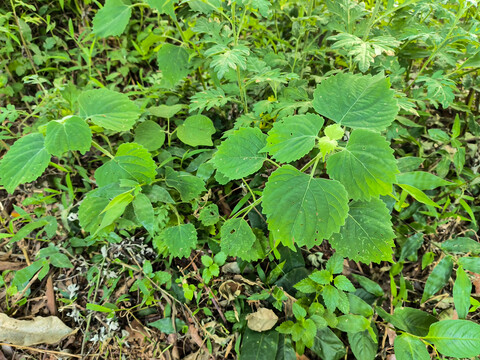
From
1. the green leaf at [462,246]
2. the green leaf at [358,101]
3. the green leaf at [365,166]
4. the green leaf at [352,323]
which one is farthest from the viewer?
the green leaf at [462,246]

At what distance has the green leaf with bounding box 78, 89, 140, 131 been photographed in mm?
1410

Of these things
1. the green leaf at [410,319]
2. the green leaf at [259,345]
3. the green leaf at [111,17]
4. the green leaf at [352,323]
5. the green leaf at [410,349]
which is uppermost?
the green leaf at [111,17]

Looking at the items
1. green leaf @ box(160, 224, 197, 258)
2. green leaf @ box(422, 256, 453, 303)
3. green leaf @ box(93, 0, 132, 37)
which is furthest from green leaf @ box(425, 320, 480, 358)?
green leaf @ box(93, 0, 132, 37)

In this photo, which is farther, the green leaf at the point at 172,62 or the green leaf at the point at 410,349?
the green leaf at the point at 172,62

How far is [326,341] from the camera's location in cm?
138

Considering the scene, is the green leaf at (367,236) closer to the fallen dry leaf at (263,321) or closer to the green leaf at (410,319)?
the green leaf at (410,319)

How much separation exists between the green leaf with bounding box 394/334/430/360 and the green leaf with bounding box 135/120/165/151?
4.87 ft

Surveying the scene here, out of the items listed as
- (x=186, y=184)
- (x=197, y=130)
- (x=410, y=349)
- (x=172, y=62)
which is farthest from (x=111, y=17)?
(x=410, y=349)

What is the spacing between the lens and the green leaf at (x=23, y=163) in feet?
4.15

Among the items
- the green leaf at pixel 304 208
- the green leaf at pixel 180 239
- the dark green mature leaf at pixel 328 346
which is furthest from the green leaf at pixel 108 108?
the dark green mature leaf at pixel 328 346

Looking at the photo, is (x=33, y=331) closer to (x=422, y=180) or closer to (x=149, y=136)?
(x=149, y=136)

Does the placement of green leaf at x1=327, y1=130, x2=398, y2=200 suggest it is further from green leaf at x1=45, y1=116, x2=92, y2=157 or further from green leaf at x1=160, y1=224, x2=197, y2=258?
green leaf at x1=45, y1=116, x2=92, y2=157

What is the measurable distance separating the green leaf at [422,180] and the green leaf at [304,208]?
679 mm

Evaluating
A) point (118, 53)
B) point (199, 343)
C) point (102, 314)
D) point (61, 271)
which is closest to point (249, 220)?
point (199, 343)
